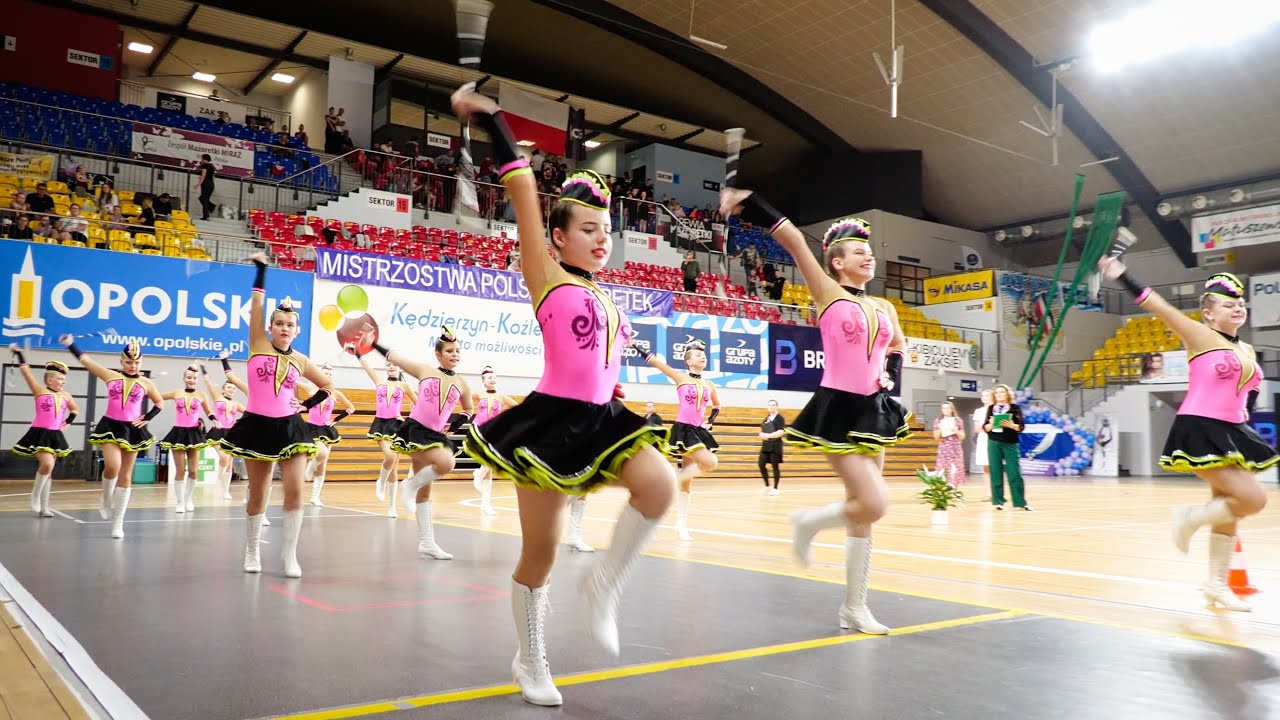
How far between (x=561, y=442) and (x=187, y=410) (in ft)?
34.6

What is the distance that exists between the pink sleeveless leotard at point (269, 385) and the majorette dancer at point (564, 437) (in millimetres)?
3751

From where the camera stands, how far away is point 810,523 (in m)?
4.71

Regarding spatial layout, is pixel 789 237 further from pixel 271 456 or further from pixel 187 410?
pixel 187 410

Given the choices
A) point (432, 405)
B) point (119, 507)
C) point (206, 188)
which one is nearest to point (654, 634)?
point (432, 405)

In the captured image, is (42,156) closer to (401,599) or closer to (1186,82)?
(401,599)

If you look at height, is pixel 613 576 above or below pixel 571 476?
below

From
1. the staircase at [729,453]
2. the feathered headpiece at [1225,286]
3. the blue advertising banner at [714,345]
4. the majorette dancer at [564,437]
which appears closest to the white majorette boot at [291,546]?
the majorette dancer at [564,437]

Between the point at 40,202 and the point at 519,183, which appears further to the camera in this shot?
the point at 40,202

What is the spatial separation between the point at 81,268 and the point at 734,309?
15.1 metres

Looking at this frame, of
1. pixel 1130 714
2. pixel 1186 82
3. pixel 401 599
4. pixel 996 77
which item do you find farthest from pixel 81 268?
pixel 1186 82

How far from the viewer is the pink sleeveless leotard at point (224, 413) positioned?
1417 centimetres

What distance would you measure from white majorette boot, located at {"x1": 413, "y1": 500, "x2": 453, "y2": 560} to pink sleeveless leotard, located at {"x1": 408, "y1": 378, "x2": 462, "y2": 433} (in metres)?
1.00

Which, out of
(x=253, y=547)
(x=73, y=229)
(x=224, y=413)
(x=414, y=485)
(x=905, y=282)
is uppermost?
(x=905, y=282)

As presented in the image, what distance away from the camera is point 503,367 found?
19719 millimetres
